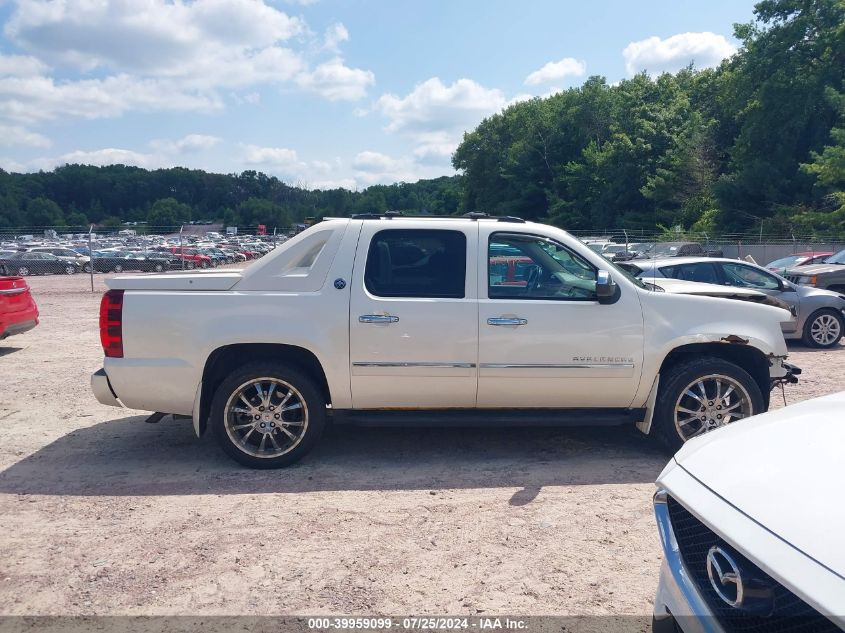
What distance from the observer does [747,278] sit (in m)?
11.0

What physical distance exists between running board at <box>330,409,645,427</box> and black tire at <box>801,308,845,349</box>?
717 cm

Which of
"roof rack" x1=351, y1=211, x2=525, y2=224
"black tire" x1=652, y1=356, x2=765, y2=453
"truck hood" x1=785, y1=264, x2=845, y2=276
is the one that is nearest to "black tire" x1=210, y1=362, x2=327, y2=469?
"roof rack" x1=351, y1=211, x2=525, y2=224

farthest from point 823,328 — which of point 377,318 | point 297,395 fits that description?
point 297,395

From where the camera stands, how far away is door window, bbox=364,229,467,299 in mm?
5273

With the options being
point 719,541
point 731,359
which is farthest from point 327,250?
point 719,541

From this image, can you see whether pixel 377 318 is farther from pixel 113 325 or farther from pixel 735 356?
pixel 735 356

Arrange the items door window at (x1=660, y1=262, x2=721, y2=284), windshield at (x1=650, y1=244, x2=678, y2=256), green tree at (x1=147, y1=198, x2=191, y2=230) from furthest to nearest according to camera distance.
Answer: green tree at (x1=147, y1=198, x2=191, y2=230)
windshield at (x1=650, y1=244, x2=678, y2=256)
door window at (x1=660, y1=262, x2=721, y2=284)

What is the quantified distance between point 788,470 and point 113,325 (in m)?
4.51

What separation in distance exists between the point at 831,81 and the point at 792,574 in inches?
1918

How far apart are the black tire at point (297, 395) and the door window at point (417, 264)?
88 centimetres

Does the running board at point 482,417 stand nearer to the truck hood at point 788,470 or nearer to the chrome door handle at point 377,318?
the chrome door handle at point 377,318

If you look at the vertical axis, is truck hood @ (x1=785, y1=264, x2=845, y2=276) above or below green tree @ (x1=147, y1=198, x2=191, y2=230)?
below

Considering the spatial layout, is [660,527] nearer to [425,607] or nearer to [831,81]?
[425,607]

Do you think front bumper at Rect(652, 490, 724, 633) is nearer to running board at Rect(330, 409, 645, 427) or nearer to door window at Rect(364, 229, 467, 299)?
running board at Rect(330, 409, 645, 427)
